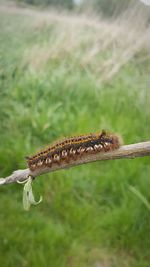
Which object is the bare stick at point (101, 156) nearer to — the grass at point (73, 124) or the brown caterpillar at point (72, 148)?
the brown caterpillar at point (72, 148)

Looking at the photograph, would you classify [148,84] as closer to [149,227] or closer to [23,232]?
[149,227]

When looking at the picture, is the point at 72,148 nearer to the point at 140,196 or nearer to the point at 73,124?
the point at 140,196

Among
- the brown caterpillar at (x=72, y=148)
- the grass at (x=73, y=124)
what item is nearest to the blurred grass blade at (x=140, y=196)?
the grass at (x=73, y=124)

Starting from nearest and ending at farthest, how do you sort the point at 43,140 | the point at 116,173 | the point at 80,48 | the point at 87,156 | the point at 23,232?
1. the point at 87,156
2. the point at 23,232
3. the point at 116,173
4. the point at 43,140
5. the point at 80,48

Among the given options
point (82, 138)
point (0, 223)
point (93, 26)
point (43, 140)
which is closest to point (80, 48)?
point (93, 26)

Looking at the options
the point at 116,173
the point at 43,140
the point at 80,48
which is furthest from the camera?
the point at 80,48

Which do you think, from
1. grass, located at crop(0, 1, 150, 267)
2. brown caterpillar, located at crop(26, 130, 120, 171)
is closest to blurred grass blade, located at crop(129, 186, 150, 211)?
grass, located at crop(0, 1, 150, 267)

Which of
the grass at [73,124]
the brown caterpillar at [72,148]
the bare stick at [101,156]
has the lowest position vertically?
the bare stick at [101,156]
